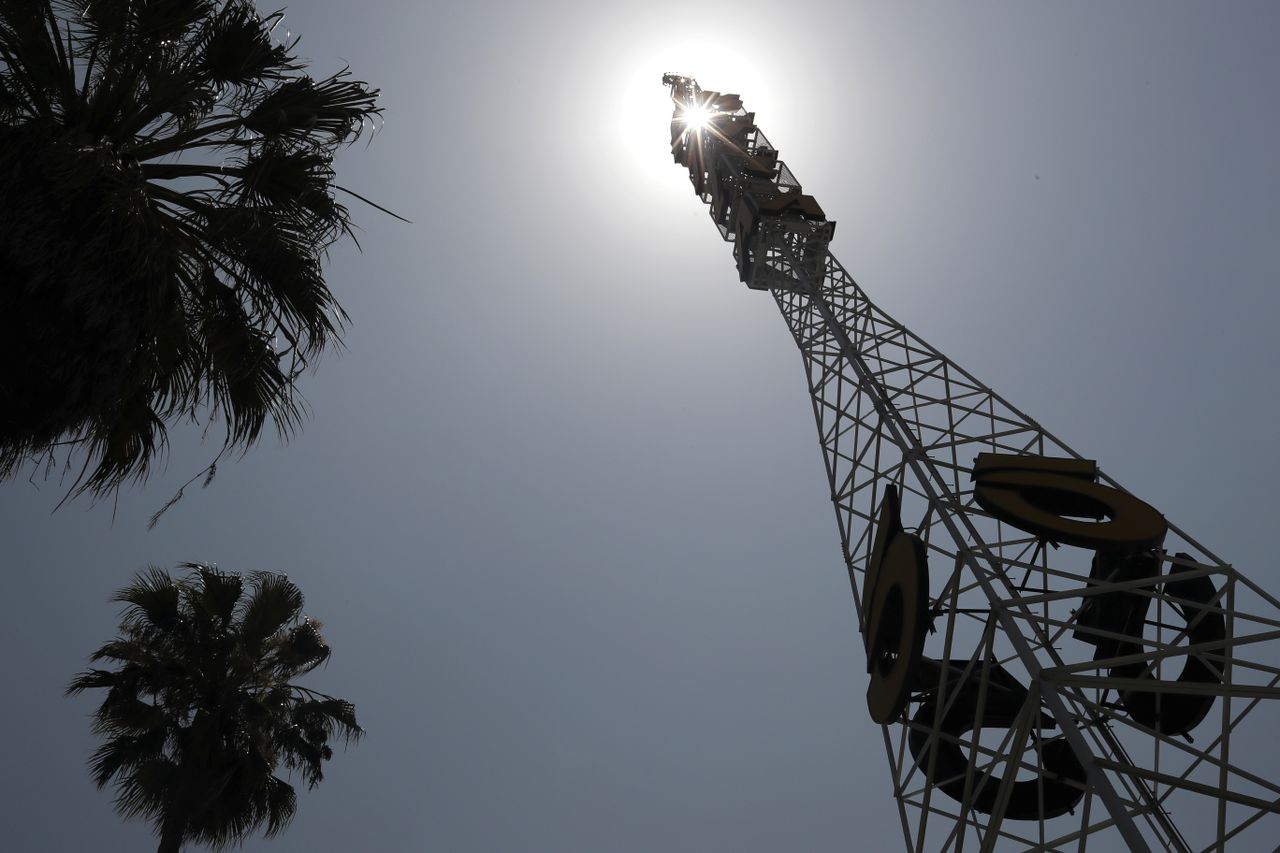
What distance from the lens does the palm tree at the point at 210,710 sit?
980 cm

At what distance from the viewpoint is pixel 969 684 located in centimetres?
805

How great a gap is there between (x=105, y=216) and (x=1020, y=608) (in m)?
7.07

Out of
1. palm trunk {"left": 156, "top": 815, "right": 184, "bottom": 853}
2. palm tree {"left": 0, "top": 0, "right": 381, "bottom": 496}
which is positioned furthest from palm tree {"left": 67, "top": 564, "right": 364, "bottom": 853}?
palm tree {"left": 0, "top": 0, "right": 381, "bottom": 496}

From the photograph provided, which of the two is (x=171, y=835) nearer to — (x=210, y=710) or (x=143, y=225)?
(x=210, y=710)

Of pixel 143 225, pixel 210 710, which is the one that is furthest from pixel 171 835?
Answer: pixel 143 225

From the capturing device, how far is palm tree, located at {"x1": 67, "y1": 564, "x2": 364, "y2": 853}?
980cm

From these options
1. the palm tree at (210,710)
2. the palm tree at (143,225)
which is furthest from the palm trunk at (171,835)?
the palm tree at (143,225)

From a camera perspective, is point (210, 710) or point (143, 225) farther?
point (210, 710)

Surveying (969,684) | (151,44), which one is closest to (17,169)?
(151,44)

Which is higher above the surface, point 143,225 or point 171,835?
point 143,225

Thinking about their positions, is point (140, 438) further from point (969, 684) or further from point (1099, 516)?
point (1099, 516)

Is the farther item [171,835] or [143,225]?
[171,835]

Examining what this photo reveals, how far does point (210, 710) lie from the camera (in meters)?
10.5

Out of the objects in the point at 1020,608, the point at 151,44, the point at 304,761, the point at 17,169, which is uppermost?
the point at 151,44
